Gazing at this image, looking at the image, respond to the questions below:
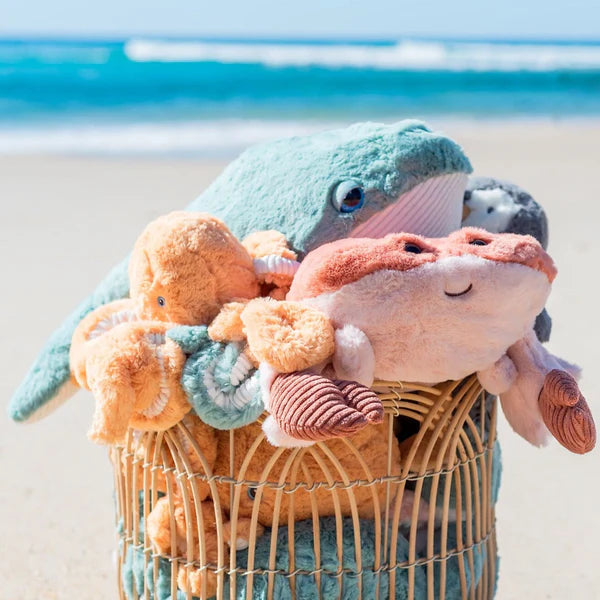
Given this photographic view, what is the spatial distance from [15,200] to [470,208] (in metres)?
3.82

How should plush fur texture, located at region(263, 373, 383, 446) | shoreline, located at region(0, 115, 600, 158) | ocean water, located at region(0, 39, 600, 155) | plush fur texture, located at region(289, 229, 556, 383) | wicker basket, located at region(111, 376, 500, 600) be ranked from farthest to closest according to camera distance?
ocean water, located at region(0, 39, 600, 155) < shoreline, located at region(0, 115, 600, 158) < wicker basket, located at region(111, 376, 500, 600) < plush fur texture, located at region(289, 229, 556, 383) < plush fur texture, located at region(263, 373, 383, 446)

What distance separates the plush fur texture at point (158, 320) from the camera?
1.12 m

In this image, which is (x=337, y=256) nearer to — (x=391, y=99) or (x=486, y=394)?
(x=486, y=394)

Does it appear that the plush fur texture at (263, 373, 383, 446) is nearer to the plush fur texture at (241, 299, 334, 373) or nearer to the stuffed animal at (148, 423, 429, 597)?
the plush fur texture at (241, 299, 334, 373)

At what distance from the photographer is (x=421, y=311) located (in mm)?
1105

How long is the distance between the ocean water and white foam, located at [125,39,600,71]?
0.10 ft

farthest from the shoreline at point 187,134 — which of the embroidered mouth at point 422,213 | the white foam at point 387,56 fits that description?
the white foam at point 387,56

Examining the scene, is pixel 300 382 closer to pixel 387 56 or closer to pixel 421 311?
pixel 421 311

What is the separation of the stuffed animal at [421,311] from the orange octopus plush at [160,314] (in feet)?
0.32

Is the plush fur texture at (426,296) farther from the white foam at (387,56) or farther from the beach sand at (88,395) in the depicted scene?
the white foam at (387,56)

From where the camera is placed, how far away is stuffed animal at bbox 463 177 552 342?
1410mm

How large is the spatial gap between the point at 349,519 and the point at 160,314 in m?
0.37

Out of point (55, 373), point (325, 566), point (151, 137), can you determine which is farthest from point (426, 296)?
point (151, 137)

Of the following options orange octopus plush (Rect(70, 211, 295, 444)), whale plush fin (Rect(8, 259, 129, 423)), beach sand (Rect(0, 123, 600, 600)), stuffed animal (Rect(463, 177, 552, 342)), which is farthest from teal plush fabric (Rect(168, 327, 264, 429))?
beach sand (Rect(0, 123, 600, 600))
